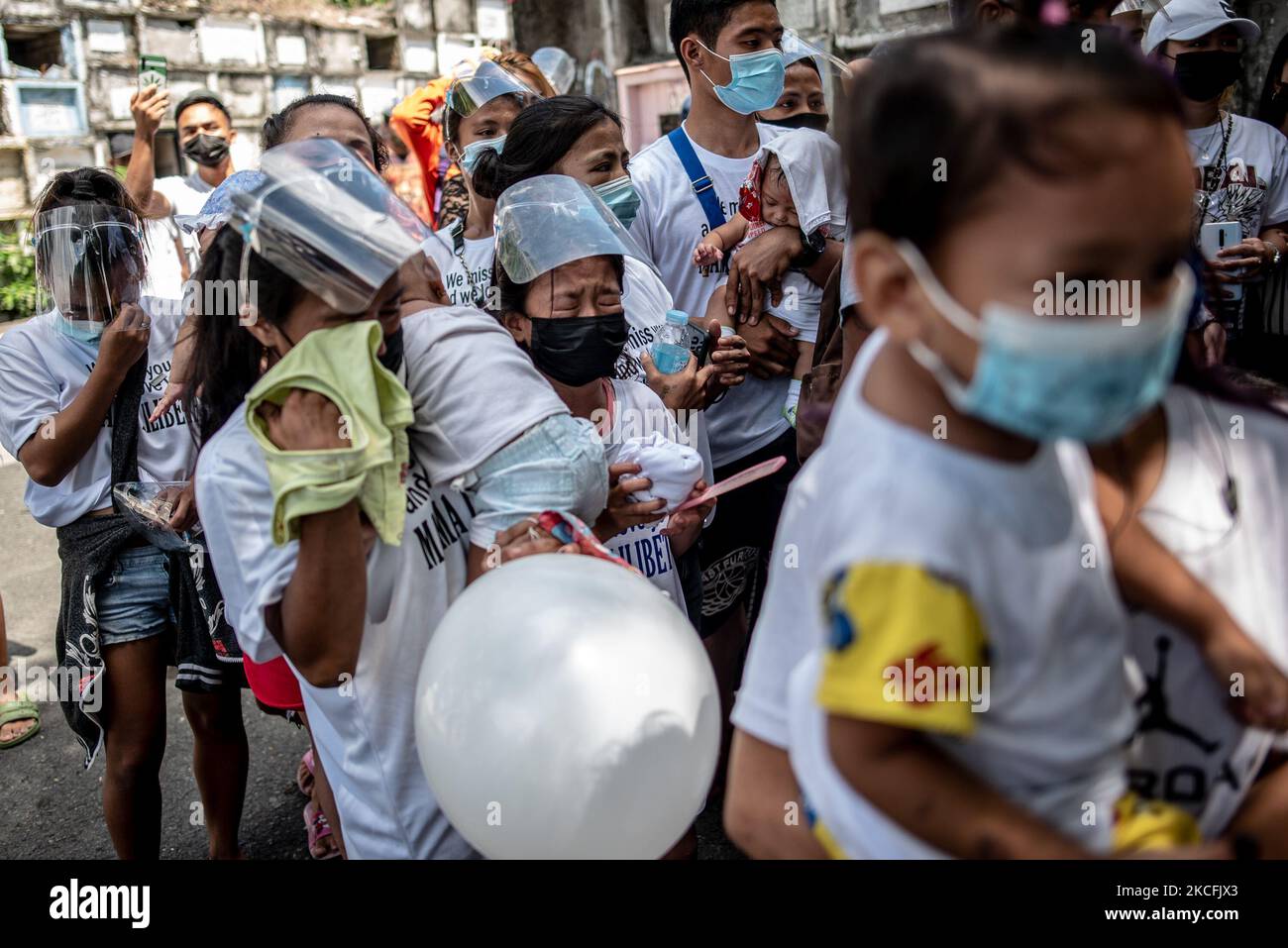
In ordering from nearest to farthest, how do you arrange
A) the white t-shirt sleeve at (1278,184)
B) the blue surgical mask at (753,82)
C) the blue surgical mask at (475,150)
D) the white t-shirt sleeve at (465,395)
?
the white t-shirt sleeve at (465,395) < the blue surgical mask at (753,82) < the blue surgical mask at (475,150) < the white t-shirt sleeve at (1278,184)

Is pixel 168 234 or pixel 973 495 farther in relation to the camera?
pixel 168 234

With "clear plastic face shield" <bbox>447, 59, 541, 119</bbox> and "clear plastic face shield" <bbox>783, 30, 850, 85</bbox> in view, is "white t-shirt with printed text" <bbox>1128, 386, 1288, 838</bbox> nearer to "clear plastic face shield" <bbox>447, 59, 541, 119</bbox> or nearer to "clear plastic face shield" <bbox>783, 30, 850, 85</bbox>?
"clear plastic face shield" <bbox>783, 30, 850, 85</bbox>

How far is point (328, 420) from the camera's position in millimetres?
1609

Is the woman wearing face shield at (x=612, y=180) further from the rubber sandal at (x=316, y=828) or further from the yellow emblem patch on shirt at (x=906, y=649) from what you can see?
the yellow emblem patch on shirt at (x=906, y=649)

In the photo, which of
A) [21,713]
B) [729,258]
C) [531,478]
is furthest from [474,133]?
[21,713]

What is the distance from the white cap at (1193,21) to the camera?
3.58 meters

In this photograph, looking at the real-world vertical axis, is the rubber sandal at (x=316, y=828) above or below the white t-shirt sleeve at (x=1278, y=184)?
below

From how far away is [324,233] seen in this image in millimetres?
1649

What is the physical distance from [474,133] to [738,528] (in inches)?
67.5

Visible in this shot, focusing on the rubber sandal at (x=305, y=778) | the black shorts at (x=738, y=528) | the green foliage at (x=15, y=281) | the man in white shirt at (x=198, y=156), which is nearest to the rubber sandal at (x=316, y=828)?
the rubber sandal at (x=305, y=778)

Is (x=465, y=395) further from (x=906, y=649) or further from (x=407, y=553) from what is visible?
(x=906, y=649)
